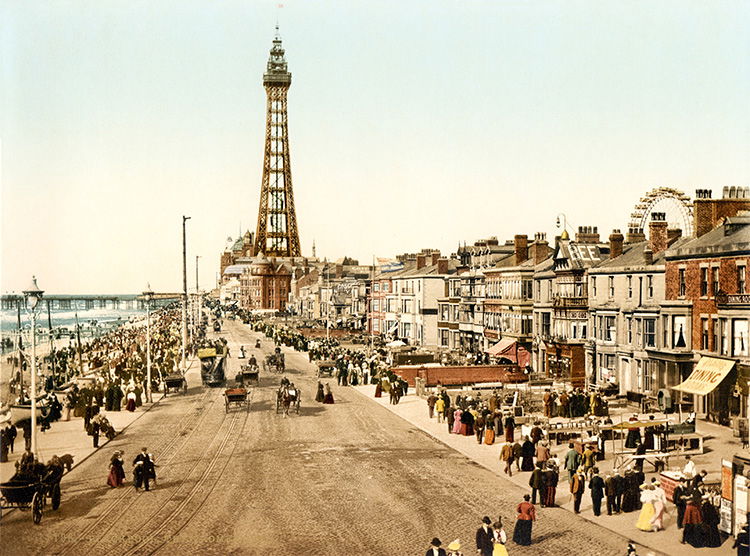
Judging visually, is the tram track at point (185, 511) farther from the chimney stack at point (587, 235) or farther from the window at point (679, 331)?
the chimney stack at point (587, 235)

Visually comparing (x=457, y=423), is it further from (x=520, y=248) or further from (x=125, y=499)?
(x=520, y=248)

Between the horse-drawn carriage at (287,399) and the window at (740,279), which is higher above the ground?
the window at (740,279)

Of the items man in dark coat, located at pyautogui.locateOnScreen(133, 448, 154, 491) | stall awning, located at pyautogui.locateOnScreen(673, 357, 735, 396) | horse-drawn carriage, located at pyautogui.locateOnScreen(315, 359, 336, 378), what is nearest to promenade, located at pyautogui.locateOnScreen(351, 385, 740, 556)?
stall awning, located at pyautogui.locateOnScreen(673, 357, 735, 396)

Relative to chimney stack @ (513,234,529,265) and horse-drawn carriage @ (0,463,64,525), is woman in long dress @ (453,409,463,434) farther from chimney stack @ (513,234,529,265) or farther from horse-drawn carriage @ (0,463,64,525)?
chimney stack @ (513,234,529,265)

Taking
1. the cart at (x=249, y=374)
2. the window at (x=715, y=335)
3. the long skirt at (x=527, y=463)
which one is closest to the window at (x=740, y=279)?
the window at (x=715, y=335)

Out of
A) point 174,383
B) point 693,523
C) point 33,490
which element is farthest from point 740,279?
point 174,383
